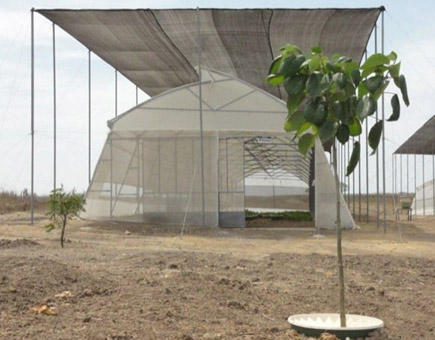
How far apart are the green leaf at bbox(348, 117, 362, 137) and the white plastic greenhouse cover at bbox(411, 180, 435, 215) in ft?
117

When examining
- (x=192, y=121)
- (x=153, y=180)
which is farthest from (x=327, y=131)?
(x=153, y=180)

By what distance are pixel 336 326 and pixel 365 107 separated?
6.22 ft

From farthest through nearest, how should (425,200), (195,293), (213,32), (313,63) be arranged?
(425,200), (213,32), (195,293), (313,63)

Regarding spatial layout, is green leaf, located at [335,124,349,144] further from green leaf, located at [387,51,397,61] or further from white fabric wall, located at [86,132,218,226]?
white fabric wall, located at [86,132,218,226]

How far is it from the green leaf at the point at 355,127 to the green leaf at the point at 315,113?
0.95 ft

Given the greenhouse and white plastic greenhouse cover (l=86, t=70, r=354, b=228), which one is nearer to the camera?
the greenhouse

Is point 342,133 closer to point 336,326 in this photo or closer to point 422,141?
point 336,326

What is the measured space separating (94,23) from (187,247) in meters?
6.50

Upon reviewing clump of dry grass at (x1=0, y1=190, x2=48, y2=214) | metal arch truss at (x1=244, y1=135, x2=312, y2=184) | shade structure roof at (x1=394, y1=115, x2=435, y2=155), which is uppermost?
shade structure roof at (x1=394, y1=115, x2=435, y2=155)

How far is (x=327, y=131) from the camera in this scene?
6113 mm

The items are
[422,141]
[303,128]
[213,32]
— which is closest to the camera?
[303,128]

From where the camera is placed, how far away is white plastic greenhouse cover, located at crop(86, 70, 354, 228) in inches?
888

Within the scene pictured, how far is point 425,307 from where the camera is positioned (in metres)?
8.36

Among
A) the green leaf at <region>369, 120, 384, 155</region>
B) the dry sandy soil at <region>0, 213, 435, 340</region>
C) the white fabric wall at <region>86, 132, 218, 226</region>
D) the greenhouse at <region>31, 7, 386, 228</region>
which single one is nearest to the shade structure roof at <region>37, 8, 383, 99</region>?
the greenhouse at <region>31, 7, 386, 228</region>
